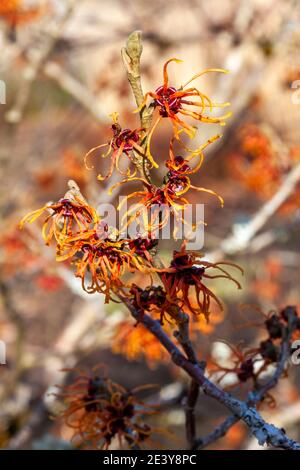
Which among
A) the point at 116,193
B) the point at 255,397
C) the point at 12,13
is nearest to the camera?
the point at 255,397

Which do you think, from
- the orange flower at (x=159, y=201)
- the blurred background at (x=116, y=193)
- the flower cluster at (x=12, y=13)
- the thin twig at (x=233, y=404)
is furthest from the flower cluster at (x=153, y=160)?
the flower cluster at (x=12, y=13)

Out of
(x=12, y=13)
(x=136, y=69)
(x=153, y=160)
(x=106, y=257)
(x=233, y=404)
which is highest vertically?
(x=12, y=13)

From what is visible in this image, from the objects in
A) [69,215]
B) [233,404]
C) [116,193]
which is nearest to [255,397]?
[233,404]

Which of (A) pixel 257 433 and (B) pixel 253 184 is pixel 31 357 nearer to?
(B) pixel 253 184

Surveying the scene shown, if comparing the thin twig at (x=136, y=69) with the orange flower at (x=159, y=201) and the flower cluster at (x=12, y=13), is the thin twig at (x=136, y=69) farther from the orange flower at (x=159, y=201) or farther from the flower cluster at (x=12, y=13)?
the flower cluster at (x=12, y=13)

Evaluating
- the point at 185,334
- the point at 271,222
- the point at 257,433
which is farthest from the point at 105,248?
the point at 271,222

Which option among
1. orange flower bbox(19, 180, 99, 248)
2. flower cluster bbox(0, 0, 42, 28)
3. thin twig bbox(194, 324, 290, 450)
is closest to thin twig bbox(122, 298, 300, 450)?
thin twig bbox(194, 324, 290, 450)

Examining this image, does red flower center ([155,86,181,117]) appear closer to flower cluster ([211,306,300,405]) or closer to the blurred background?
flower cluster ([211,306,300,405])

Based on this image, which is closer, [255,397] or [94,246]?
[94,246]

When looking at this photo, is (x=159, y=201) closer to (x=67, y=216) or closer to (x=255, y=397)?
(x=67, y=216)
